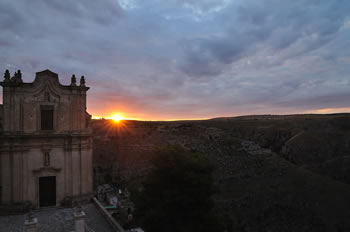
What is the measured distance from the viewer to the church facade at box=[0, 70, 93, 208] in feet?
39.3

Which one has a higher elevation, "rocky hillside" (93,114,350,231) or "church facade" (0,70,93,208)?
"church facade" (0,70,93,208)

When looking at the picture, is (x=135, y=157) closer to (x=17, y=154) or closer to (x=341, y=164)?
(x=17, y=154)

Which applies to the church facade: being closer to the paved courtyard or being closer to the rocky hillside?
→ the paved courtyard

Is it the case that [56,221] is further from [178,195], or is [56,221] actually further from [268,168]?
[268,168]

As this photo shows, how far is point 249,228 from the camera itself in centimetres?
1848

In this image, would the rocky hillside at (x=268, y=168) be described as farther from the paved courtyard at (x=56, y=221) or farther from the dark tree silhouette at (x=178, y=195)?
the paved courtyard at (x=56, y=221)

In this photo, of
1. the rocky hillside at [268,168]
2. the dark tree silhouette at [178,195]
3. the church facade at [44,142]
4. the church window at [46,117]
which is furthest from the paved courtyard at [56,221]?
the rocky hillside at [268,168]

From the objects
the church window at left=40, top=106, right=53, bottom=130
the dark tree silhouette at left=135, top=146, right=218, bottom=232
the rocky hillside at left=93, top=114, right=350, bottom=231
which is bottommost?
the rocky hillside at left=93, top=114, right=350, bottom=231

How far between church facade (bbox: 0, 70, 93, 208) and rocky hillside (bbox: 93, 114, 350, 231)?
11.2m

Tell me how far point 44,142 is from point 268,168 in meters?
31.4

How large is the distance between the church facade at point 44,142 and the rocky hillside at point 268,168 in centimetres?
1124

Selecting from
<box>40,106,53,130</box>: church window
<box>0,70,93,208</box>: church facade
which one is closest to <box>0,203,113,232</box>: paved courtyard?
<box>0,70,93,208</box>: church facade

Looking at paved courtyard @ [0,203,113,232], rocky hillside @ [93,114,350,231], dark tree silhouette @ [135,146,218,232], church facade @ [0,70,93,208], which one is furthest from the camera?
rocky hillside @ [93,114,350,231]

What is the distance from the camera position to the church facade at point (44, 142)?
11969 mm
